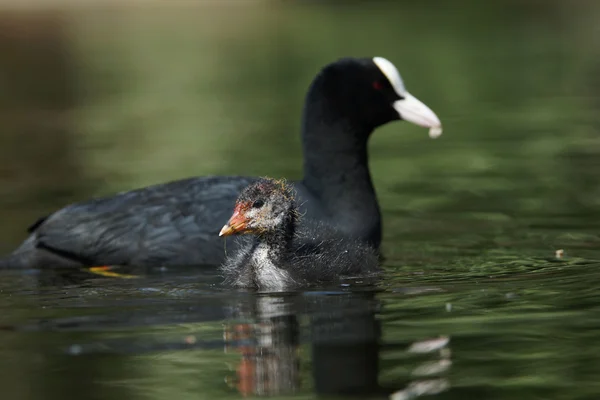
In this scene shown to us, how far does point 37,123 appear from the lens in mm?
19031

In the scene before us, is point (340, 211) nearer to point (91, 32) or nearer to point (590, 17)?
point (590, 17)

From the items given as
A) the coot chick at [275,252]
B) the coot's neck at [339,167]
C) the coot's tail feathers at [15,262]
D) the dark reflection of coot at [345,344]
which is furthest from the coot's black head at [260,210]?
the coot's tail feathers at [15,262]

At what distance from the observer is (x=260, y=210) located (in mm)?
7352

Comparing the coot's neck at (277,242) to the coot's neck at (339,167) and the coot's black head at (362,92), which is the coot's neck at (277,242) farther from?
the coot's black head at (362,92)

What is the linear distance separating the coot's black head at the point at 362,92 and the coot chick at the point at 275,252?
69.1 inches

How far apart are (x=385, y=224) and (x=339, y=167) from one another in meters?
1.37

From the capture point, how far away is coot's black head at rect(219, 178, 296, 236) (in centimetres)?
731

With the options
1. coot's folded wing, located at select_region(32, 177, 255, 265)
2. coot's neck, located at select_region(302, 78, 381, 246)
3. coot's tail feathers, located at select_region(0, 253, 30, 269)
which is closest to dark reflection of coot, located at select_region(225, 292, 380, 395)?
coot's folded wing, located at select_region(32, 177, 255, 265)

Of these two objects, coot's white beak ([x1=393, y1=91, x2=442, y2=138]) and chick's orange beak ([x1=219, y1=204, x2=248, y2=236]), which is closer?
chick's orange beak ([x1=219, y1=204, x2=248, y2=236])

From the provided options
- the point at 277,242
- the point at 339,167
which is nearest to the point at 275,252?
the point at 277,242

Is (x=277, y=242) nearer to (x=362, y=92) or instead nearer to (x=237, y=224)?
(x=237, y=224)

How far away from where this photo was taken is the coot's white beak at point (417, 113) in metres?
9.18

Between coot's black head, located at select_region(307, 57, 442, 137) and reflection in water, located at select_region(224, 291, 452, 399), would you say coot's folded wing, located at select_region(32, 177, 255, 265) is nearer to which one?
coot's black head, located at select_region(307, 57, 442, 137)

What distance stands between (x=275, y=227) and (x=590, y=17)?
2887 centimetres
